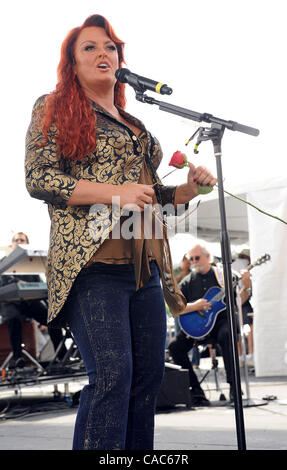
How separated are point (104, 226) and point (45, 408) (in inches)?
165

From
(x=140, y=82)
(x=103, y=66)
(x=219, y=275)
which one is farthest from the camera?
(x=219, y=275)

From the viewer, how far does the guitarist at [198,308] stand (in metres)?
5.58

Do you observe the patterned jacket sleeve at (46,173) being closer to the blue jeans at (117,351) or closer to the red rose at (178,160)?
the blue jeans at (117,351)

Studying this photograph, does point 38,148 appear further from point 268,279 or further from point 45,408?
point 268,279

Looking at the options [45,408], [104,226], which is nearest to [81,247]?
[104,226]

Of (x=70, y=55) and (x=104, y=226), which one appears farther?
(x=70, y=55)

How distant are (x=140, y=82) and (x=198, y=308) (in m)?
3.90

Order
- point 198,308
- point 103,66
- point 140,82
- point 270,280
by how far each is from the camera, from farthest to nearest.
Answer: point 270,280
point 198,308
point 140,82
point 103,66

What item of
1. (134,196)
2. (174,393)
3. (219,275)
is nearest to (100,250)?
(134,196)

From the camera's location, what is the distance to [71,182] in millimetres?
1635

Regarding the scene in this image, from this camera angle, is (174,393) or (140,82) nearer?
(140,82)

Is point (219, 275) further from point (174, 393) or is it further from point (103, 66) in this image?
point (103, 66)
